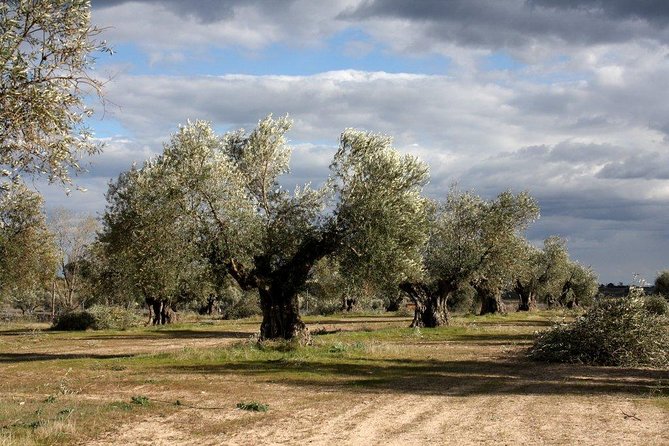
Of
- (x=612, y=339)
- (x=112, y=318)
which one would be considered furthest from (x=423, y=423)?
(x=112, y=318)

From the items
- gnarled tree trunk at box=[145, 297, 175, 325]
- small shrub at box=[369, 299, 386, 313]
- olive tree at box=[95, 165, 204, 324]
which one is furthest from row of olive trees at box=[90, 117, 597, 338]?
small shrub at box=[369, 299, 386, 313]

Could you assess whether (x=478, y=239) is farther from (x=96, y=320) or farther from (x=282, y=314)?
(x=96, y=320)

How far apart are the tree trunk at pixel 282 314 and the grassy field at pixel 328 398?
143 centimetres

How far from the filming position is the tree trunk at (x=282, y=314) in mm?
33062

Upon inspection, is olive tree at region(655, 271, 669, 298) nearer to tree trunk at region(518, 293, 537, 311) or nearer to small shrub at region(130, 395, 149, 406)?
tree trunk at region(518, 293, 537, 311)

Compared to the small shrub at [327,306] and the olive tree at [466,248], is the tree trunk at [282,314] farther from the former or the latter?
the small shrub at [327,306]

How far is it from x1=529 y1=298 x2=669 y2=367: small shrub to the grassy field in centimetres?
139

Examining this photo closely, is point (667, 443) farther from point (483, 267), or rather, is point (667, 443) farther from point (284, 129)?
point (483, 267)

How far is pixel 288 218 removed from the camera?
108 ft

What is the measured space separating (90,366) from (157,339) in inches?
727

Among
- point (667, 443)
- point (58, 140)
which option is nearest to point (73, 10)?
point (58, 140)

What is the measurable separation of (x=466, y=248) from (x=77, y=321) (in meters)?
35.5

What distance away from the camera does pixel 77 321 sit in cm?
5788

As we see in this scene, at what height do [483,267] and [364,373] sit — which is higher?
[483,267]
